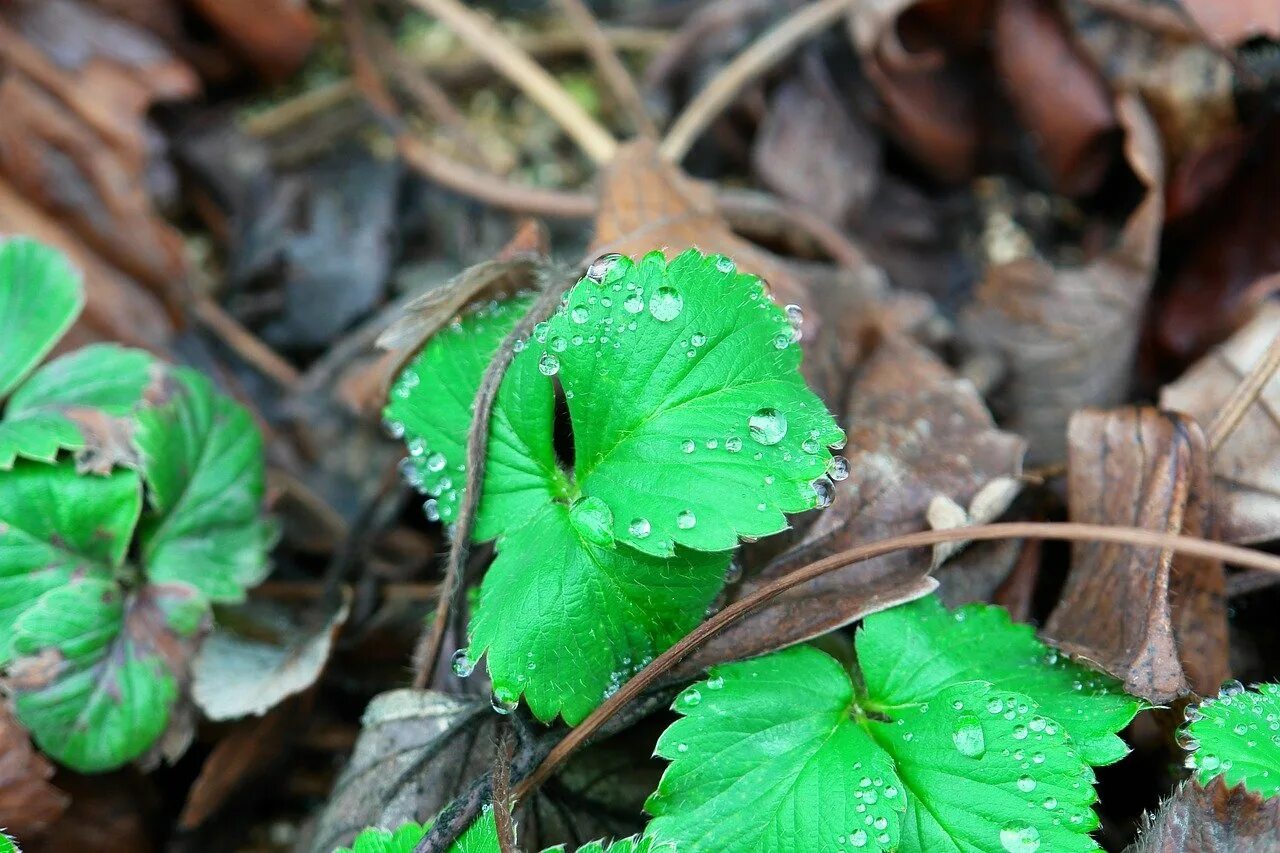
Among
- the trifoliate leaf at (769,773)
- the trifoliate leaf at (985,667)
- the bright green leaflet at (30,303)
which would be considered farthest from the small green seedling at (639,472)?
the bright green leaflet at (30,303)

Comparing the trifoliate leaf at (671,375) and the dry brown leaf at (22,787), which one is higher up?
the trifoliate leaf at (671,375)

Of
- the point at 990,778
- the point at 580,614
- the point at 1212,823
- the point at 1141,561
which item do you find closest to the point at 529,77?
the point at 580,614

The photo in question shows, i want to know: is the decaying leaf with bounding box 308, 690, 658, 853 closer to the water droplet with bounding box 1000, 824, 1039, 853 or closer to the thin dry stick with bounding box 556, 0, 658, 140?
the water droplet with bounding box 1000, 824, 1039, 853

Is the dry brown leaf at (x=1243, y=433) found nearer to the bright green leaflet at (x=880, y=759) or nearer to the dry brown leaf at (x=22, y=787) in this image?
the bright green leaflet at (x=880, y=759)

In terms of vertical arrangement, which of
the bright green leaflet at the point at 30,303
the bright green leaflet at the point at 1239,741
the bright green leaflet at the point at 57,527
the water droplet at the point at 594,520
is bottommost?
the bright green leaflet at the point at 1239,741

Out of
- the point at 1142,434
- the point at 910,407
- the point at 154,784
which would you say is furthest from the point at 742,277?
the point at 154,784

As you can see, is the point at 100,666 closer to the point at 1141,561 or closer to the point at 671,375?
the point at 671,375

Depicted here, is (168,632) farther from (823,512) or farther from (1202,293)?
(1202,293)
